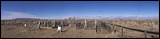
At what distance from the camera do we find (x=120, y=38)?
519 inches
